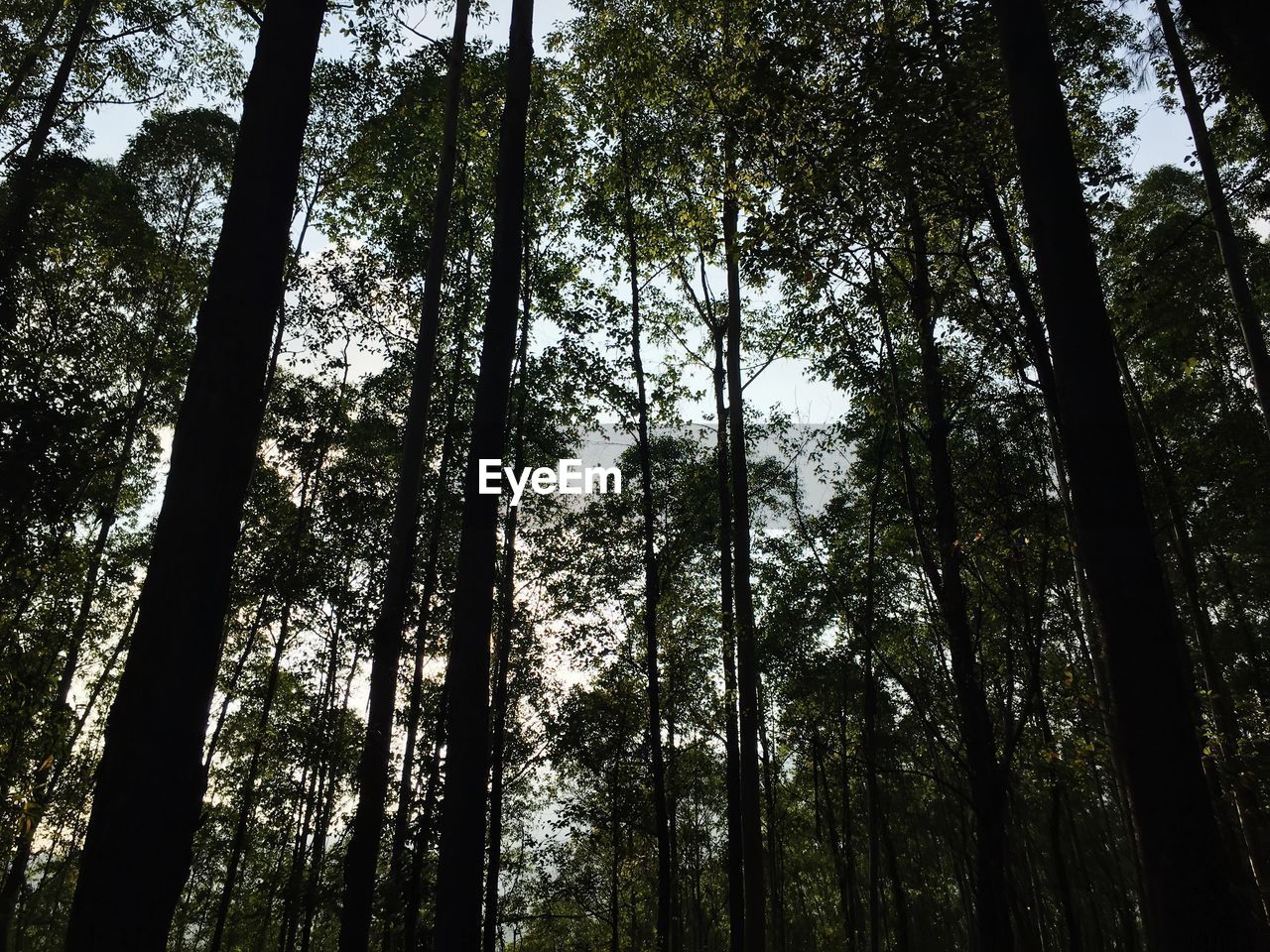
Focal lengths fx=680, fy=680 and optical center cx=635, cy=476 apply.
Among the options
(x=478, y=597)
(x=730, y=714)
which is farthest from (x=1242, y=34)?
(x=730, y=714)

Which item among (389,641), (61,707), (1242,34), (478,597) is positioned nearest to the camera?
(1242,34)

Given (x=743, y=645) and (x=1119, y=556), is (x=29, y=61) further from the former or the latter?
(x=1119, y=556)

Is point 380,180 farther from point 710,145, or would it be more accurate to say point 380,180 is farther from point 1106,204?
point 1106,204

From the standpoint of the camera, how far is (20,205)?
8781 mm

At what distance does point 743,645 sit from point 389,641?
5.14 m

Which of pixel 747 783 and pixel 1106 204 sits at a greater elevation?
pixel 1106 204

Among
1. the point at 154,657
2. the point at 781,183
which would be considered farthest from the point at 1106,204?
the point at 154,657

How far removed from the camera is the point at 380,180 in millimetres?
12773

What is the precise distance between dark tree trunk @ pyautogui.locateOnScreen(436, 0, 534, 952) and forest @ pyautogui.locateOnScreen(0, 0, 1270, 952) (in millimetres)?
36

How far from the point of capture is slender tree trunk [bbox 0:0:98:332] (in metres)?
8.63

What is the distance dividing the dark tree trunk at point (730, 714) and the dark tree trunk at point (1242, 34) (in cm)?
794

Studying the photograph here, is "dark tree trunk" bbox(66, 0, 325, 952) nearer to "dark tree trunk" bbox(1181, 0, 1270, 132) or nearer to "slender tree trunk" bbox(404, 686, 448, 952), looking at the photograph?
"dark tree trunk" bbox(1181, 0, 1270, 132)


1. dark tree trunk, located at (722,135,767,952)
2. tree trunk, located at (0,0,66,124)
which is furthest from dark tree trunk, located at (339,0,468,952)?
tree trunk, located at (0,0,66,124)

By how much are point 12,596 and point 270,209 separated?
10.6 meters
